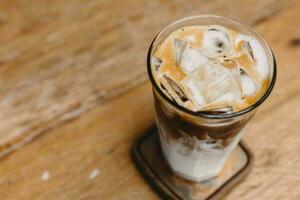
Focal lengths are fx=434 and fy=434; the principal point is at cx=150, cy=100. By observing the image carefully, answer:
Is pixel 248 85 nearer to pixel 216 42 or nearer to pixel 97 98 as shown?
pixel 216 42

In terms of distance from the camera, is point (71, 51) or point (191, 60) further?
point (71, 51)

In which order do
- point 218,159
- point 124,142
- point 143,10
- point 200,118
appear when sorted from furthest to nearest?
point 143,10, point 124,142, point 218,159, point 200,118

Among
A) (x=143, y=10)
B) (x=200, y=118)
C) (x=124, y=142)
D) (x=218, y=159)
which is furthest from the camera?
(x=143, y=10)

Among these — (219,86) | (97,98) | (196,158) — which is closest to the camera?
(219,86)

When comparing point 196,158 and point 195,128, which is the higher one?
point 195,128

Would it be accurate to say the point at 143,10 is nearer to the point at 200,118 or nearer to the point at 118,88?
the point at 118,88

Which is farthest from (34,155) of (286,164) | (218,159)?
(286,164)

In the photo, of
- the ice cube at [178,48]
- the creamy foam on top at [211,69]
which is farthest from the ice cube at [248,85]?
the ice cube at [178,48]

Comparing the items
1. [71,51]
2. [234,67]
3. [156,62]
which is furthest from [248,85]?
[71,51]
